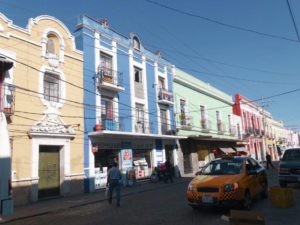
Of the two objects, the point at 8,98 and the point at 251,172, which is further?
the point at 8,98

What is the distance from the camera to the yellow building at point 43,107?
1478 cm

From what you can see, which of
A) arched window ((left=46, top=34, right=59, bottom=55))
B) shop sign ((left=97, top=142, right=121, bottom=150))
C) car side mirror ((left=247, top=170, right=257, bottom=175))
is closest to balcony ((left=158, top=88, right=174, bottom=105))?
shop sign ((left=97, top=142, right=121, bottom=150))

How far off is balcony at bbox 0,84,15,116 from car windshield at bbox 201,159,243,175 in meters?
8.71

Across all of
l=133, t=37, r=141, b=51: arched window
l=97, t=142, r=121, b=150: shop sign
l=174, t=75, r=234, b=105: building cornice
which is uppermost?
l=133, t=37, r=141, b=51: arched window

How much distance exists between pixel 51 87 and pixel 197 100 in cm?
1745

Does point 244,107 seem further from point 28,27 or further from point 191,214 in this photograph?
point 191,214

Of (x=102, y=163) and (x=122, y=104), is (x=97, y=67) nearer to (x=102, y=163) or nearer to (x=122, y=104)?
(x=122, y=104)

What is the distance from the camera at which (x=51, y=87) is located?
1720 centimetres

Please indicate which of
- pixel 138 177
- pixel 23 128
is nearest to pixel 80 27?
pixel 23 128

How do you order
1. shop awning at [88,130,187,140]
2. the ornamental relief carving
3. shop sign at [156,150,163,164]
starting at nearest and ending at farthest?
the ornamental relief carving → shop awning at [88,130,187,140] → shop sign at [156,150,163,164]

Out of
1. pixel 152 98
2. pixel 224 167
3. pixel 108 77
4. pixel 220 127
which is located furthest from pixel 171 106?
pixel 224 167

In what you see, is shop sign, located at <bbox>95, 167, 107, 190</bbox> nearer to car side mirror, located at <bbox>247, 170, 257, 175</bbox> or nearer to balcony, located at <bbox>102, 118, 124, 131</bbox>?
balcony, located at <bbox>102, 118, 124, 131</bbox>

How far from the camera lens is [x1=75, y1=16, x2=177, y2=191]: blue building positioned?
19250 millimetres

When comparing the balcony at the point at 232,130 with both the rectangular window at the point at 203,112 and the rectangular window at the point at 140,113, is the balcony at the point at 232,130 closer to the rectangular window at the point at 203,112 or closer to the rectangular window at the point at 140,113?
the rectangular window at the point at 203,112
